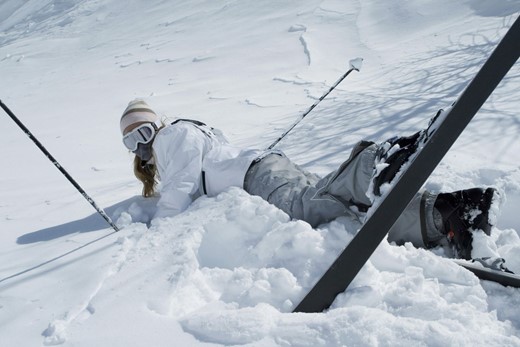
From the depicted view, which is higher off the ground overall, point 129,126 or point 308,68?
point 129,126

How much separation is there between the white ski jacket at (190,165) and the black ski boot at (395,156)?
43.7 inches

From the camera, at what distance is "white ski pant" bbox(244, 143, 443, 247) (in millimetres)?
2189

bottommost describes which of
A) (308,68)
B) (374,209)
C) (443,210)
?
(308,68)

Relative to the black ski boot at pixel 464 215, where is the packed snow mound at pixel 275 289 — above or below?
above

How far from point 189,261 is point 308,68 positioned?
A: 6.14 meters

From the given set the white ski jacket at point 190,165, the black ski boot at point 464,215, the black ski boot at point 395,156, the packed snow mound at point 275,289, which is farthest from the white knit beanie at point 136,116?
the black ski boot at point 464,215

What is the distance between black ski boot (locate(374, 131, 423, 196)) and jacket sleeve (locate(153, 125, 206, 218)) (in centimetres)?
128

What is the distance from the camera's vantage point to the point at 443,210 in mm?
2150

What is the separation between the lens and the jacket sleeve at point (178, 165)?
2.76 meters

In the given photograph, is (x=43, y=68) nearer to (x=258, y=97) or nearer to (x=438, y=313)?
(x=258, y=97)

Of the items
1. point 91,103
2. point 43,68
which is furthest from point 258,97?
point 43,68

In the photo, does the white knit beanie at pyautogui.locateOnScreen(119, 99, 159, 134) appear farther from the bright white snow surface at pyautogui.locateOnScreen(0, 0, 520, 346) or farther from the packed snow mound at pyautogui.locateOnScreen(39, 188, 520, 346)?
the packed snow mound at pyautogui.locateOnScreen(39, 188, 520, 346)

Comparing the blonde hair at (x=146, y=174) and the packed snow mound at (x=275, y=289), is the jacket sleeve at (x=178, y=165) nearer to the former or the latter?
Answer: the blonde hair at (x=146, y=174)

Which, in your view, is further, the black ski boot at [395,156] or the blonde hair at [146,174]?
the blonde hair at [146,174]
